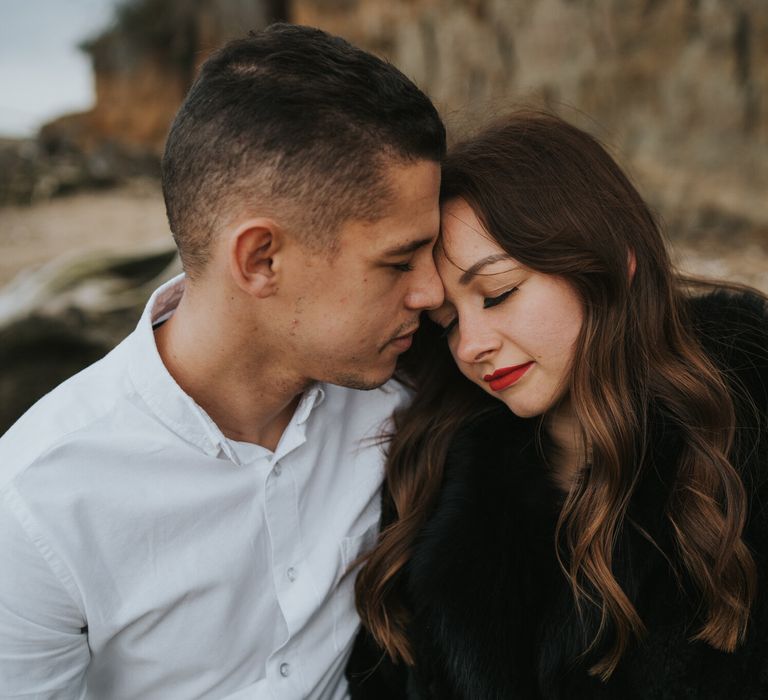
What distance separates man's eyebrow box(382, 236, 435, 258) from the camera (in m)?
1.94

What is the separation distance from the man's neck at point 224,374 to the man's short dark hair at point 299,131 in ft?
0.90

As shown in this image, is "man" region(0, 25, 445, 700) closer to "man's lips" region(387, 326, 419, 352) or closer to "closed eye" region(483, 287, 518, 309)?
"man's lips" region(387, 326, 419, 352)

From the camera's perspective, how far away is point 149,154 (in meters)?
13.2

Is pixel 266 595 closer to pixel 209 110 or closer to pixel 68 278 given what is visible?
pixel 209 110

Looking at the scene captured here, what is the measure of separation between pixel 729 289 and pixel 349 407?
125 cm

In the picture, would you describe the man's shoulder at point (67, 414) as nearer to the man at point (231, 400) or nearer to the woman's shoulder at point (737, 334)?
the man at point (231, 400)

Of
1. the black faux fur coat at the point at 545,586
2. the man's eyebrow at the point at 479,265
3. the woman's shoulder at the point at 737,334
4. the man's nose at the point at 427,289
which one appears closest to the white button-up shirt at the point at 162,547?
the black faux fur coat at the point at 545,586

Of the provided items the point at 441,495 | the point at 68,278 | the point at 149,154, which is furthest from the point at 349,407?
the point at 149,154

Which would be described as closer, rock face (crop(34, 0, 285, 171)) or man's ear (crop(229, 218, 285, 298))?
man's ear (crop(229, 218, 285, 298))

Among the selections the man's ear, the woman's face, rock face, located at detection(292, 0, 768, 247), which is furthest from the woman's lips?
rock face, located at detection(292, 0, 768, 247)

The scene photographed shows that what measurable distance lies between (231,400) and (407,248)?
0.65 m

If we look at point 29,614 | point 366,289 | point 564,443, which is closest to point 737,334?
point 564,443

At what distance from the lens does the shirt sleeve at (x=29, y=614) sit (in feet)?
5.53

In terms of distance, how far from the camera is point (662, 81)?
6434 mm
